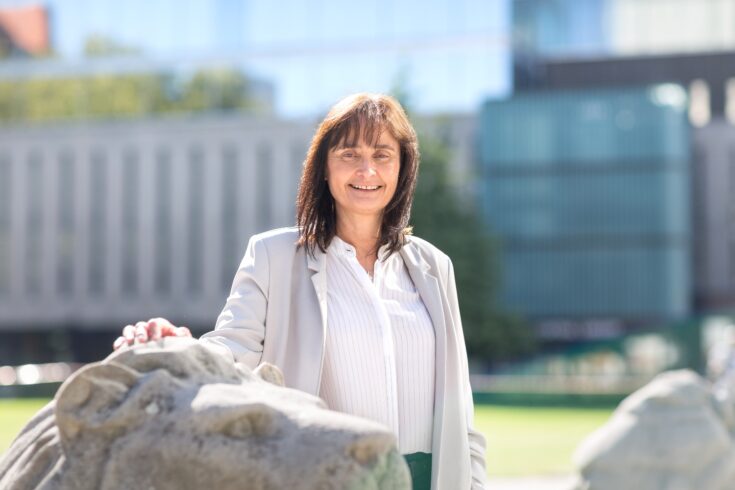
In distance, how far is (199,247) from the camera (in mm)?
56094

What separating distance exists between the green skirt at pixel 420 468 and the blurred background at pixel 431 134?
145 ft

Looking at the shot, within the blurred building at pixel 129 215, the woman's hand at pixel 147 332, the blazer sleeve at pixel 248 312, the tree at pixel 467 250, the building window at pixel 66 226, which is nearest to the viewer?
the woman's hand at pixel 147 332

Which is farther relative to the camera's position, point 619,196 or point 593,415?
point 619,196

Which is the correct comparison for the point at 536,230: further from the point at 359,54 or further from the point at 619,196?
the point at 359,54

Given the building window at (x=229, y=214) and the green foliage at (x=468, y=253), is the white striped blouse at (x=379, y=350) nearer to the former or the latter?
the green foliage at (x=468, y=253)

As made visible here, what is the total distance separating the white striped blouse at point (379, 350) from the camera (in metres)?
3.02

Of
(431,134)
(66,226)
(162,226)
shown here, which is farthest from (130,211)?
(431,134)

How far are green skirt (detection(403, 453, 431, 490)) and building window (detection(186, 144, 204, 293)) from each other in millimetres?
53212

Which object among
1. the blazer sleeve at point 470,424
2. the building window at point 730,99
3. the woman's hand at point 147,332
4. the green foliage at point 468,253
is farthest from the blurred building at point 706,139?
the woman's hand at point 147,332

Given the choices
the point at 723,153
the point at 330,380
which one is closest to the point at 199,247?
the point at 723,153

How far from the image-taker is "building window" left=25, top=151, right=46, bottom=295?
57312 millimetres

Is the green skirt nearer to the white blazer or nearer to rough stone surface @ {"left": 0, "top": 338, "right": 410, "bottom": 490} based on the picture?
the white blazer

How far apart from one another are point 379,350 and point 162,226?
178 feet

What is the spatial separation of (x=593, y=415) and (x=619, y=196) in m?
27.3
